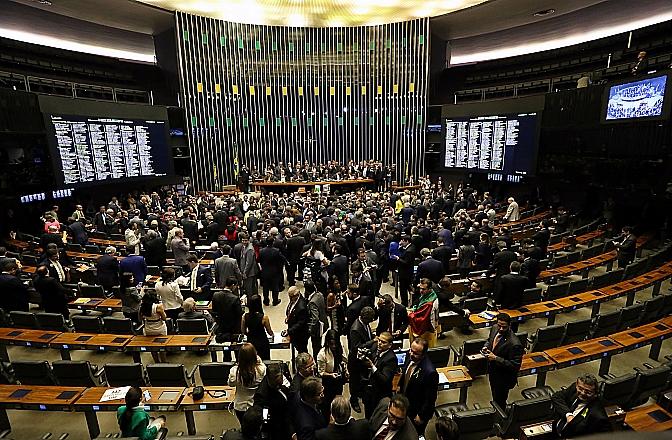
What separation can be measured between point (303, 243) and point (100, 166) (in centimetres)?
1022

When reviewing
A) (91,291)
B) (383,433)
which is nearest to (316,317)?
(383,433)

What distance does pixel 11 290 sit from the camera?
6023mm

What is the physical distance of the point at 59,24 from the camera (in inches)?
648

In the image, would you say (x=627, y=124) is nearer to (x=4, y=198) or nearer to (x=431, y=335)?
(x=431, y=335)

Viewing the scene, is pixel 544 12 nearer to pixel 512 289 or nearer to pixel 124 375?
pixel 512 289

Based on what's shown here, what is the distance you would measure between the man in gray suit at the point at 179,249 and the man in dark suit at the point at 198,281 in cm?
104

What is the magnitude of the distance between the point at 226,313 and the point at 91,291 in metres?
3.63

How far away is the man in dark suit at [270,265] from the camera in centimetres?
759

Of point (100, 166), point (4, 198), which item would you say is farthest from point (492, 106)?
point (4, 198)

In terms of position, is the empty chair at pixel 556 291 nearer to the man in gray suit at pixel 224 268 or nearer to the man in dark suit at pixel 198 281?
the man in gray suit at pixel 224 268

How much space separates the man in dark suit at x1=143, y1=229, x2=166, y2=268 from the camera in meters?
8.28

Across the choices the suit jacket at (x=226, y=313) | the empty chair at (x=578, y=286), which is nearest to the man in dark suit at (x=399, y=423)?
the suit jacket at (x=226, y=313)

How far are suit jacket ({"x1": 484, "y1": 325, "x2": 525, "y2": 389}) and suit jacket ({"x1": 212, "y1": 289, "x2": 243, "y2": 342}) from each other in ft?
10.4

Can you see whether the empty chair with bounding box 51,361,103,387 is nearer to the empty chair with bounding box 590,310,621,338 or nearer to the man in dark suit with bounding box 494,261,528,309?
the man in dark suit with bounding box 494,261,528,309
